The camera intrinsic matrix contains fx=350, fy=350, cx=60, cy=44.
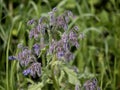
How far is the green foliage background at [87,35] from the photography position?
10.1ft

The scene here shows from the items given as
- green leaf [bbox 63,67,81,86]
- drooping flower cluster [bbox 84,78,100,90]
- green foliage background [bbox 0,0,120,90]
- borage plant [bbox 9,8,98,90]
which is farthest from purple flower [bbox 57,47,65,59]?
green foliage background [bbox 0,0,120,90]

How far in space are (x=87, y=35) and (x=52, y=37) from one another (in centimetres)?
160

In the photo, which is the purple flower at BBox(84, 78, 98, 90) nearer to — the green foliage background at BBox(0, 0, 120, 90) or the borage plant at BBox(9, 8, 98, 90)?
the borage plant at BBox(9, 8, 98, 90)

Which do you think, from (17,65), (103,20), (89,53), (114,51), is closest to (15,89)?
(17,65)

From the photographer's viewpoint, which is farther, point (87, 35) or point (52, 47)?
point (87, 35)

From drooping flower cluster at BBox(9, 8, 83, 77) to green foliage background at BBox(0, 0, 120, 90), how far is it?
1.80 feet

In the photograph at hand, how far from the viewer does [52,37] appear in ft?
7.08

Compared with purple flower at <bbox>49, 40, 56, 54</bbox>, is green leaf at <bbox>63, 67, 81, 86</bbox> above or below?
below

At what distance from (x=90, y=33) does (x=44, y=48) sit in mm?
1698

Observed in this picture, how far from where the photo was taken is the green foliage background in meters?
3.07

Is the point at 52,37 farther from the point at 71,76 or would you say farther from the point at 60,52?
the point at 71,76

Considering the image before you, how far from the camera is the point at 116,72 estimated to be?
3174mm

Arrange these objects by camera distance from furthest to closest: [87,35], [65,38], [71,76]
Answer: [87,35]
[71,76]
[65,38]

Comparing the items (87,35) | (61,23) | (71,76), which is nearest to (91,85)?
(71,76)
